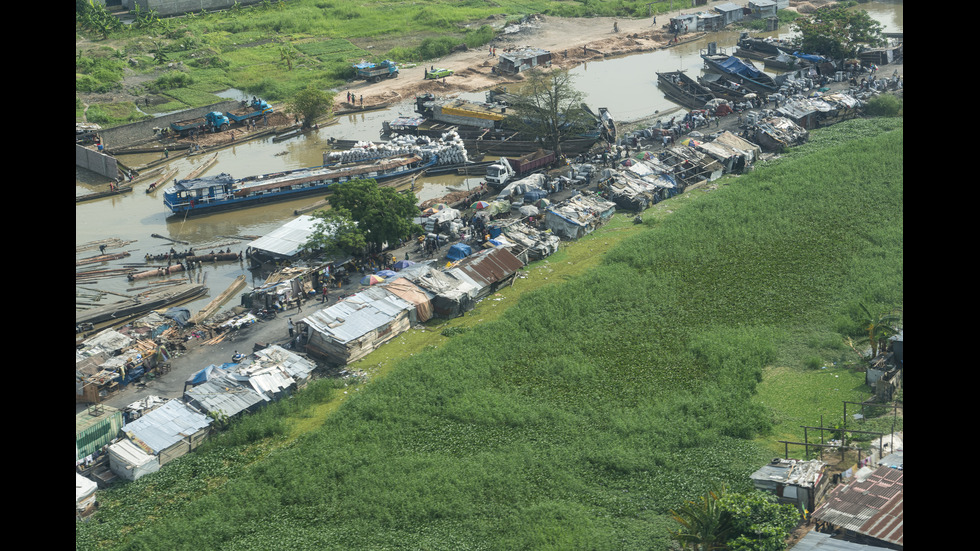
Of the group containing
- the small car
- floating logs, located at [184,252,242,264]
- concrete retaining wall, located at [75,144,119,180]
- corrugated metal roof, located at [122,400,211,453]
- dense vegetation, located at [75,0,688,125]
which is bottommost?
corrugated metal roof, located at [122,400,211,453]

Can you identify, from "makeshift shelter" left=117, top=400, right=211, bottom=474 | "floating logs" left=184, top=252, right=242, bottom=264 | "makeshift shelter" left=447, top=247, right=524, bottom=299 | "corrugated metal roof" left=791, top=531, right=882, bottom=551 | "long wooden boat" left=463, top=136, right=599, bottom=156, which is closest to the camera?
"corrugated metal roof" left=791, top=531, right=882, bottom=551

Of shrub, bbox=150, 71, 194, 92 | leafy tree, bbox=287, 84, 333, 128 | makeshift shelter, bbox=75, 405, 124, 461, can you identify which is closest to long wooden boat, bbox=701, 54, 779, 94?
leafy tree, bbox=287, 84, 333, 128

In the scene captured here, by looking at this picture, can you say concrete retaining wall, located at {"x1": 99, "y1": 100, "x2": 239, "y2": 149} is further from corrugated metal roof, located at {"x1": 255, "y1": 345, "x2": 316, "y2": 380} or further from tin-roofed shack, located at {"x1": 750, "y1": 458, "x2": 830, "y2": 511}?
tin-roofed shack, located at {"x1": 750, "y1": 458, "x2": 830, "y2": 511}

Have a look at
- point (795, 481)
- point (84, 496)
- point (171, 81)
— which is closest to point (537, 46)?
point (171, 81)

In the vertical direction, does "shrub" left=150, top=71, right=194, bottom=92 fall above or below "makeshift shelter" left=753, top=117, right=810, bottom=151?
above

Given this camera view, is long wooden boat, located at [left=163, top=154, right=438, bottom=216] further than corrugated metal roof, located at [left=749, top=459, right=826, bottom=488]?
Yes
